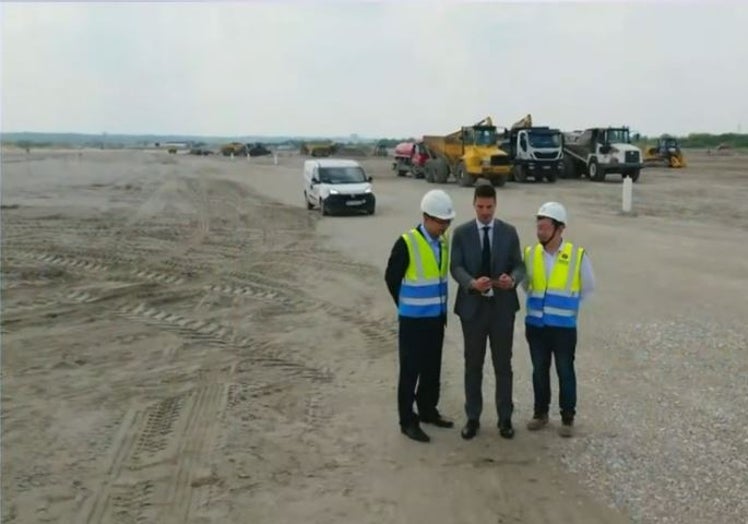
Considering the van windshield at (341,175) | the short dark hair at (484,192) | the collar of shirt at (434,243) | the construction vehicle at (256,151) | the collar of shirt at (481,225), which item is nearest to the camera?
the short dark hair at (484,192)

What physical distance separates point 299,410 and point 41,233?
47.4 feet

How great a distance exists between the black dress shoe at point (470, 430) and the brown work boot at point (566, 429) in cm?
65

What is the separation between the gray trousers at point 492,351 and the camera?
575 cm

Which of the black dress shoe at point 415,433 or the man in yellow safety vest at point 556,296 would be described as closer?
the man in yellow safety vest at point 556,296

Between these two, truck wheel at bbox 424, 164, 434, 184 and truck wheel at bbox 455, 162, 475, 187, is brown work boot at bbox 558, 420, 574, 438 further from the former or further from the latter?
truck wheel at bbox 424, 164, 434, 184

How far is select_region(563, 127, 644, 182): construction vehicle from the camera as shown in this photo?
35.4 meters

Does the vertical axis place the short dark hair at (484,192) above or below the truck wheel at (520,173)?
above

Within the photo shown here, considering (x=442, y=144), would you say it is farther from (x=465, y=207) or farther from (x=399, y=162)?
(x=465, y=207)

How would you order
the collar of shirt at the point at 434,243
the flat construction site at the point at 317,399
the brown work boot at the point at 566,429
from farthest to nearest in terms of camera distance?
the brown work boot at the point at 566,429
the collar of shirt at the point at 434,243
the flat construction site at the point at 317,399

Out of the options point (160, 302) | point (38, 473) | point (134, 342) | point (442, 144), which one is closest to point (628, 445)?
point (38, 473)

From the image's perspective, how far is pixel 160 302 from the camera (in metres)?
11.2

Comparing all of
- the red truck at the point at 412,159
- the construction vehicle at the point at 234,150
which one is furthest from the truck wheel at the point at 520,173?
the construction vehicle at the point at 234,150

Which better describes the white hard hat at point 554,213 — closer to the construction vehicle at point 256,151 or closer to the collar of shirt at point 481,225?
the collar of shirt at point 481,225

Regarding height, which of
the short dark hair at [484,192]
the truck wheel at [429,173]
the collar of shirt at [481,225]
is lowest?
the truck wheel at [429,173]
